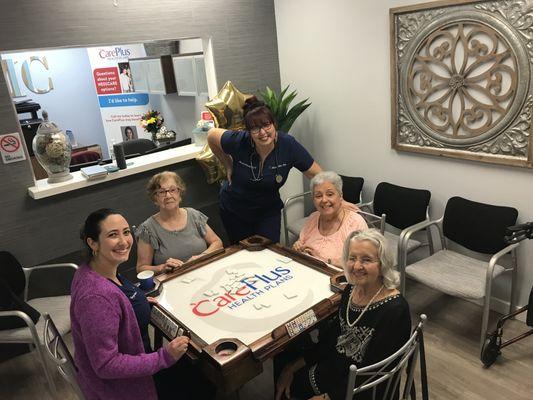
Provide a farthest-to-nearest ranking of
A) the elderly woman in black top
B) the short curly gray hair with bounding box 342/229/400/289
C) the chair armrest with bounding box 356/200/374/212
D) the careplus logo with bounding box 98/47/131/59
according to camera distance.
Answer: the careplus logo with bounding box 98/47/131/59, the chair armrest with bounding box 356/200/374/212, the short curly gray hair with bounding box 342/229/400/289, the elderly woman in black top

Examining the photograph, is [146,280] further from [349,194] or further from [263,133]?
[349,194]

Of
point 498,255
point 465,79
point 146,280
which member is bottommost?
point 498,255

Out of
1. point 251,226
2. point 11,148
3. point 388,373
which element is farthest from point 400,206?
point 11,148

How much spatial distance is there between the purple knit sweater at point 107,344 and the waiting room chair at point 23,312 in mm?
941

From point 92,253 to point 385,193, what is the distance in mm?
2485

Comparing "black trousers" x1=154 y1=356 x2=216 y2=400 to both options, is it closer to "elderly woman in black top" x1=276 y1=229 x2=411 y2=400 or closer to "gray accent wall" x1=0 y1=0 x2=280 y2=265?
"elderly woman in black top" x1=276 y1=229 x2=411 y2=400

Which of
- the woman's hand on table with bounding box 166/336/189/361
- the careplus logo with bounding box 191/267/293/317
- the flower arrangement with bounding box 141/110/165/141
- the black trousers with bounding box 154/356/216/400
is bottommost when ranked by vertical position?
the black trousers with bounding box 154/356/216/400

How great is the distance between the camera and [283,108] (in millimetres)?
3922

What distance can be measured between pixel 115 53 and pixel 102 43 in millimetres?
2866

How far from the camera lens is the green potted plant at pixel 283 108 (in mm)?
3875

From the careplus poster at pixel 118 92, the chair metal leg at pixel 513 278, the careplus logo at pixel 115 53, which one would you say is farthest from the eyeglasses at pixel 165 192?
the careplus logo at pixel 115 53

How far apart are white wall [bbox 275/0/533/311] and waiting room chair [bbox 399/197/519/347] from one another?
0.45ft

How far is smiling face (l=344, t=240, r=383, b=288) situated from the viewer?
1836mm

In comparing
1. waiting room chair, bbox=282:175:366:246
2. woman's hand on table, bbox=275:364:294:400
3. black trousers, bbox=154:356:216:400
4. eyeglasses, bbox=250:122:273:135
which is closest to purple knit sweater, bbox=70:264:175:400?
black trousers, bbox=154:356:216:400
